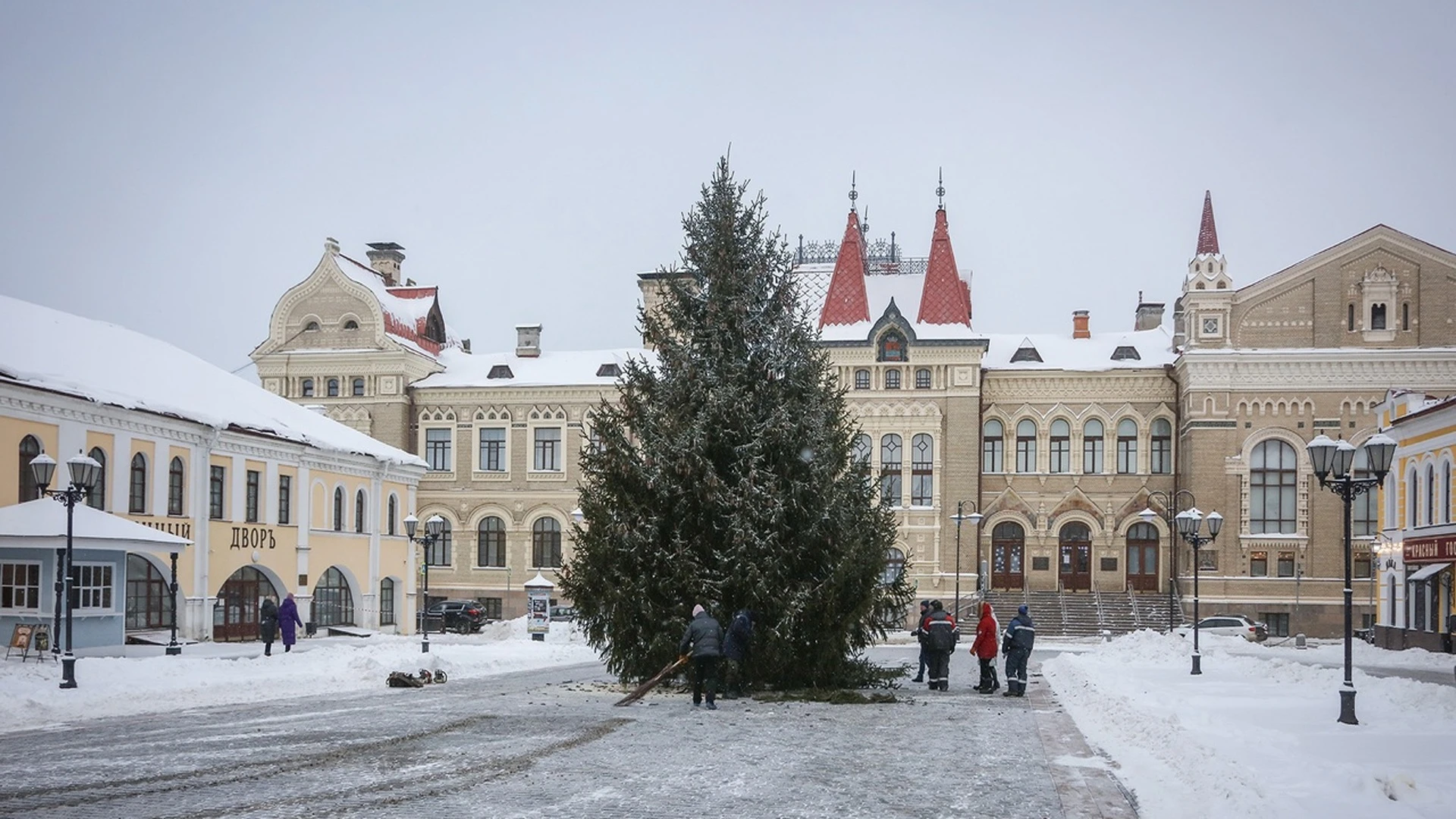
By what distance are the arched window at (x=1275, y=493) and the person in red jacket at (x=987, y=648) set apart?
3259 centimetres

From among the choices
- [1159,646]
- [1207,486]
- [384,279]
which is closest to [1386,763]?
[1159,646]

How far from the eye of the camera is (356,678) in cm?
2252

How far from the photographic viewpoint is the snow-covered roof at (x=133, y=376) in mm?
28531

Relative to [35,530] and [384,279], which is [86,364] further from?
[384,279]

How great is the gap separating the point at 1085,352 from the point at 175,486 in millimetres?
36077

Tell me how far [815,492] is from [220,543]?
20058mm

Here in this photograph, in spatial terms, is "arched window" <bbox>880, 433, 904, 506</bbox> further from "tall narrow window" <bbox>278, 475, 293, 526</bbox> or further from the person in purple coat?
the person in purple coat

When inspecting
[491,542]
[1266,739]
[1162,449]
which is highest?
[1162,449]

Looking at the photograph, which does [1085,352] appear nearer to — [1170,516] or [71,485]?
[1170,516]

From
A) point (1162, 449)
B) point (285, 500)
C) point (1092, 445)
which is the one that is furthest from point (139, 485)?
point (1162, 449)

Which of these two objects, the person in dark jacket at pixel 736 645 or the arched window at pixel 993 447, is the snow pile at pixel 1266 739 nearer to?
the person in dark jacket at pixel 736 645

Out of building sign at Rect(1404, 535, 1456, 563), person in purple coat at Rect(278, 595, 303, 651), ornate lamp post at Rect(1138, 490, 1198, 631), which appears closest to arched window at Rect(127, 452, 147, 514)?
person in purple coat at Rect(278, 595, 303, 651)

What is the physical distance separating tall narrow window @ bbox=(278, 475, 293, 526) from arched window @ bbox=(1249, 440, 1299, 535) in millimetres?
33836

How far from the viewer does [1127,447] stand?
53.2 metres
